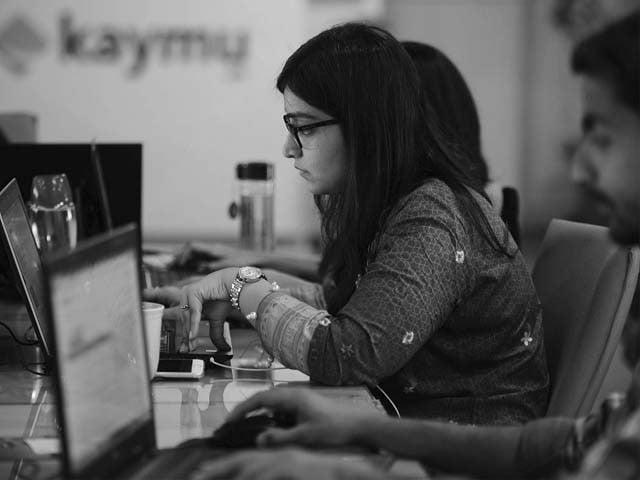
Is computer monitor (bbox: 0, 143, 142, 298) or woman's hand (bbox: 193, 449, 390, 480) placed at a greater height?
computer monitor (bbox: 0, 143, 142, 298)

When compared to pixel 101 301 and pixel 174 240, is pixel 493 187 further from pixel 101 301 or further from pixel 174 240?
pixel 174 240

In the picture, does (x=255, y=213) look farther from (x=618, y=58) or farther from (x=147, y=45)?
(x=147, y=45)

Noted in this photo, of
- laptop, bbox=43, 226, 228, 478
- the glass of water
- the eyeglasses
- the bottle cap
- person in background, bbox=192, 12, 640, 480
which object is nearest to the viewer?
laptop, bbox=43, 226, 228, 478

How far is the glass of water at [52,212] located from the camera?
2.07 m

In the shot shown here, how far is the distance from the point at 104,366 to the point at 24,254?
0.71 m

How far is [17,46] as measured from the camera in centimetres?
508

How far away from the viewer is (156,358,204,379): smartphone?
1.53m

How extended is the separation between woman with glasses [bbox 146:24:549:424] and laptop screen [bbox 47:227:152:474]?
0.44 metres

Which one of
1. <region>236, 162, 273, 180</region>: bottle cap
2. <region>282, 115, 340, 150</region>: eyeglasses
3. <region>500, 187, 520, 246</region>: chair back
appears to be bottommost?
<region>500, 187, 520, 246</region>: chair back

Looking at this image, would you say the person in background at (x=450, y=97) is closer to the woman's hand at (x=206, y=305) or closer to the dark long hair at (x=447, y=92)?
the dark long hair at (x=447, y=92)

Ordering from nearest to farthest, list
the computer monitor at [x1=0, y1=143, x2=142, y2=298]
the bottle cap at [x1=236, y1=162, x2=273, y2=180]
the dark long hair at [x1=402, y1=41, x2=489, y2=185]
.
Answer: the computer monitor at [x1=0, y1=143, x2=142, y2=298], the dark long hair at [x1=402, y1=41, x2=489, y2=185], the bottle cap at [x1=236, y1=162, x2=273, y2=180]

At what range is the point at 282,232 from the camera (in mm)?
5207

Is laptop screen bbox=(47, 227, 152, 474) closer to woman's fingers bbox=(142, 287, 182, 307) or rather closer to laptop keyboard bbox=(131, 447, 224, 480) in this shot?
laptop keyboard bbox=(131, 447, 224, 480)

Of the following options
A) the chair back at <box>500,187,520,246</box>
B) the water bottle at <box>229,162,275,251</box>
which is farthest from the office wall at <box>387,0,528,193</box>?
the chair back at <box>500,187,520,246</box>
